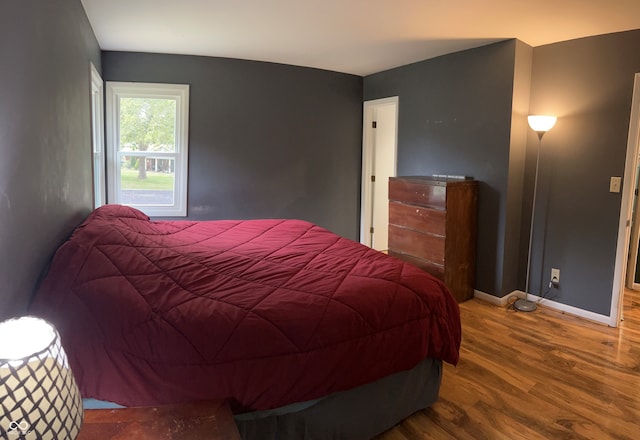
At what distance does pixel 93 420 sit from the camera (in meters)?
1.19

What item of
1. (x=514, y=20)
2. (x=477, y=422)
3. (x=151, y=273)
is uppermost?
(x=514, y=20)

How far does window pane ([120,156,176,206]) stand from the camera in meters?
4.12

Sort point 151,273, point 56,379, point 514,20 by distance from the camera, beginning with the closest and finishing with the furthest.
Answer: point 56,379, point 151,273, point 514,20

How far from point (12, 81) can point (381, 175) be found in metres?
4.25

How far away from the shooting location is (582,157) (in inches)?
130

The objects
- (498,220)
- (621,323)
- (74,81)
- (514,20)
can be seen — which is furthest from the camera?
(498,220)

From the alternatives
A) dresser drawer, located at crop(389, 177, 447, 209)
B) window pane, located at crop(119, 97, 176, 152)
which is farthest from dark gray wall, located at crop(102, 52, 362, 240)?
dresser drawer, located at crop(389, 177, 447, 209)

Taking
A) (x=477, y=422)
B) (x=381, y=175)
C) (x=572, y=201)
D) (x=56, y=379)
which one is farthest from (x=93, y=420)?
(x=381, y=175)

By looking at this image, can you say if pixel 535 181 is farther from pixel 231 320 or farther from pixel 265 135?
pixel 231 320

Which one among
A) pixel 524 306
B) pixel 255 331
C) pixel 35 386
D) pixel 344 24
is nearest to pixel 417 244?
pixel 524 306

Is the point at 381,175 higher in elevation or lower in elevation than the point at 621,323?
higher

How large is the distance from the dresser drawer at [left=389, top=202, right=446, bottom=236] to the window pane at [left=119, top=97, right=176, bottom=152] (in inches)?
89.6

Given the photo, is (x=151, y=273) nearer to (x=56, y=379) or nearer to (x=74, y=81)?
(x=56, y=379)

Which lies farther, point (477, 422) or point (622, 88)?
point (622, 88)
